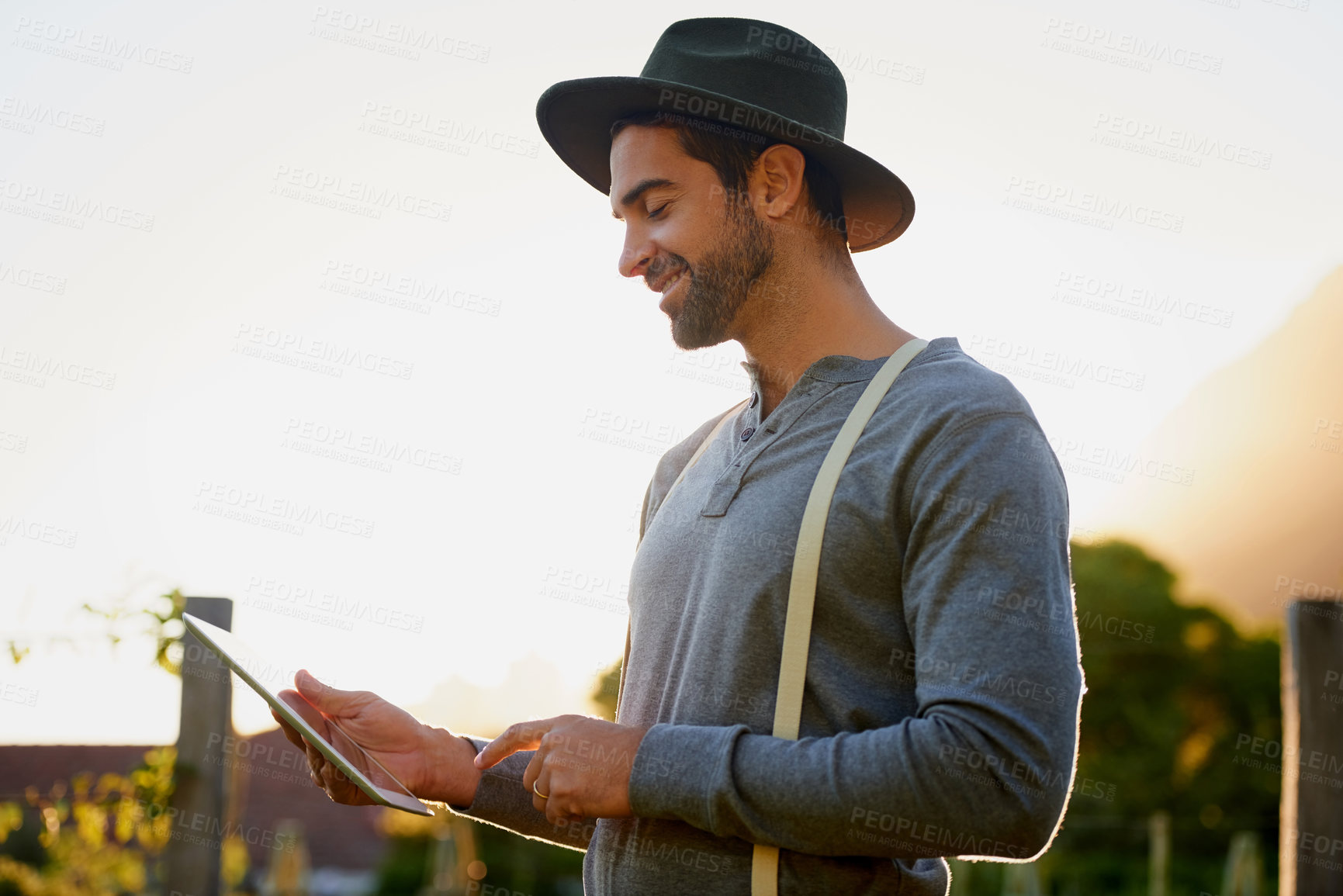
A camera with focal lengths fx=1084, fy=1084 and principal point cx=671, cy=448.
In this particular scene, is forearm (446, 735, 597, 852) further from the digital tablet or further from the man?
the digital tablet

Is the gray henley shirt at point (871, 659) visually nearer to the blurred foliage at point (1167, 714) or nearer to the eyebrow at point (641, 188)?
the eyebrow at point (641, 188)

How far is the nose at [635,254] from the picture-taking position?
A: 171 centimetres

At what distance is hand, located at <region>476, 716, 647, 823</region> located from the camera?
52.6 inches

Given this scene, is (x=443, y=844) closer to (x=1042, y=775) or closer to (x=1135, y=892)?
(x=1135, y=892)

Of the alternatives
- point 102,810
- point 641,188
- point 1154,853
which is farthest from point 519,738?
point 1154,853

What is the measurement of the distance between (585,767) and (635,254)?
80 cm

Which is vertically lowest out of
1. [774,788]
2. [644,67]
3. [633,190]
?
[774,788]

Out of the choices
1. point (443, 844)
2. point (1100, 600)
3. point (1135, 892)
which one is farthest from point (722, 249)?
point (1100, 600)

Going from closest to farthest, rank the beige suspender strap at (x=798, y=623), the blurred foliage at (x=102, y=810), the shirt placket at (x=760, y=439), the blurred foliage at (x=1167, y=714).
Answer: the beige suspender strap at (x=798, y=623) → the shirt placket at (x=760, y=439) → the blurred foliage at (x=102, y=810) → the blurred foliage at (x=1167, y=714)

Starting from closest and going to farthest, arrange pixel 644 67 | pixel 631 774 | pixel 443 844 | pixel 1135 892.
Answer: pixel 631 774 < pixel 644 67 < pixel 443 844 < pixel 1135 892

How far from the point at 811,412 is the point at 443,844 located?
12588 mm

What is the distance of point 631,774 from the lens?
52.2 inches

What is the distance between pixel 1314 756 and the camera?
384cm

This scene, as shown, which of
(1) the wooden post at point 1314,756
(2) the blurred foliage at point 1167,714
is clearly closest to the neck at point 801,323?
(1) the wooden post at point 1314,756
